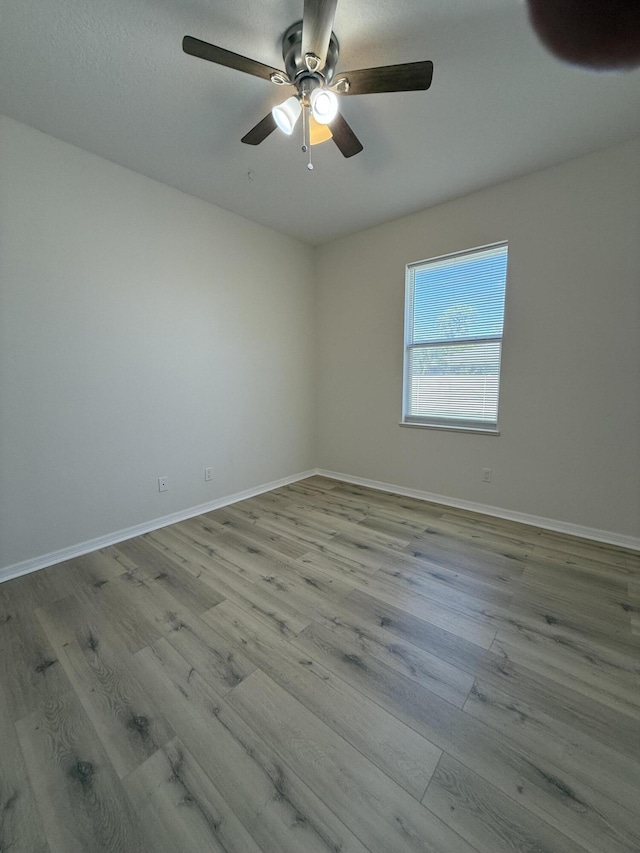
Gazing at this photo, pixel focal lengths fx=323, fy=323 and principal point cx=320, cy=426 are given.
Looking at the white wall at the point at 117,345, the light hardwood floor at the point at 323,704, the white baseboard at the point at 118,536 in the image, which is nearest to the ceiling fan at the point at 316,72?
the white wall at the point at 117,345

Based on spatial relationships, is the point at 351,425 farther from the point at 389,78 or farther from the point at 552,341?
the point at 389,78

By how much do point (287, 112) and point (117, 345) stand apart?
73.0 inches

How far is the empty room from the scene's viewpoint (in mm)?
1018

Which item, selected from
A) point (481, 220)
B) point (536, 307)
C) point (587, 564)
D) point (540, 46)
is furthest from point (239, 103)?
point (587, 564)

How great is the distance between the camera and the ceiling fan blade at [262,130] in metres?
1.65

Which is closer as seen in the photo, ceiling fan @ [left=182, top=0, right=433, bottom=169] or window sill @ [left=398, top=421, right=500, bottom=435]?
ceiling fan @ [left=182, top=0, right=433, bottom=169]

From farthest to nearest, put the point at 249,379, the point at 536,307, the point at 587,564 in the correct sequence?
the point at 249,379 < the point at 536,307 < the point at 587,564

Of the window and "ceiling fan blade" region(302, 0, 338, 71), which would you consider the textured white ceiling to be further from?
the window

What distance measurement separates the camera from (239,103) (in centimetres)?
183

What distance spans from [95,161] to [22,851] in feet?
11.0

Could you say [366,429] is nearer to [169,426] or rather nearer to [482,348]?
[482,348]

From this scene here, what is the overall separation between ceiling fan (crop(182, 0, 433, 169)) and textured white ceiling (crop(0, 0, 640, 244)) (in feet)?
0.41

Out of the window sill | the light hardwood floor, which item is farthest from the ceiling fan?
the light hardwood floor

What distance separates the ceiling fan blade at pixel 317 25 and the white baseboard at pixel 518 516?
3.17 metres
